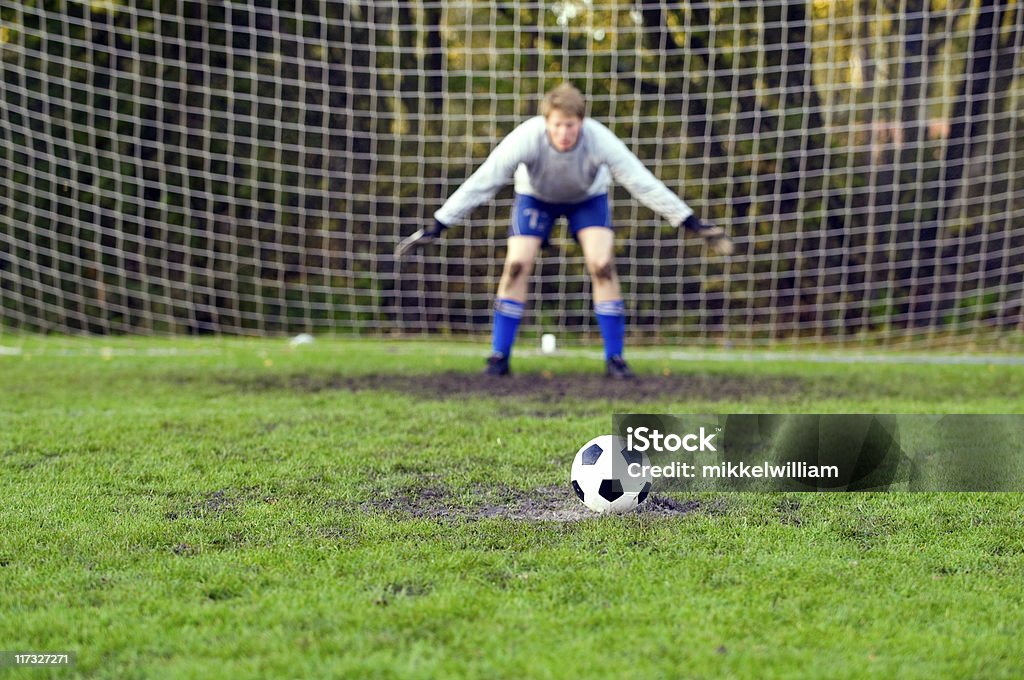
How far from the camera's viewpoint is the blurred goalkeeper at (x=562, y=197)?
609cm

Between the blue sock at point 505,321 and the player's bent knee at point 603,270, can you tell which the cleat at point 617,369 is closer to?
the player's bent knee at point 603,270

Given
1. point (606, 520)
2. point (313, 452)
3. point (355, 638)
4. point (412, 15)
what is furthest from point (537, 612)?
point (412, 15)

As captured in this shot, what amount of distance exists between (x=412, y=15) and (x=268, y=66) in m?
1.62

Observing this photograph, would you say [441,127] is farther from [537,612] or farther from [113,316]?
[537,612]

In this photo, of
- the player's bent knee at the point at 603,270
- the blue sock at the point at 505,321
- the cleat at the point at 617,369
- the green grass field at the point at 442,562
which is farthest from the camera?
the cleat at the point at 617,369

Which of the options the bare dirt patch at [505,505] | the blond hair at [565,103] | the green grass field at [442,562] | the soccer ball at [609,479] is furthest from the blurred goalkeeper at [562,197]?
the soccer ball at [609,479]

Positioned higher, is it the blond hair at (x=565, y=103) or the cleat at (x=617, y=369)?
the blond hair at (x=565, y=103)

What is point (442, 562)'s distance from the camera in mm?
2734

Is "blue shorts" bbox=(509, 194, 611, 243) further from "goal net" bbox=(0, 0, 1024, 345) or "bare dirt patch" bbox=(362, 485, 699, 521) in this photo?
"goal net" bbox=(0, 0, 1024, 345)

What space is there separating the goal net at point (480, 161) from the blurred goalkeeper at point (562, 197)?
143 inches

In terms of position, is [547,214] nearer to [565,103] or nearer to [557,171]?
[557,171]

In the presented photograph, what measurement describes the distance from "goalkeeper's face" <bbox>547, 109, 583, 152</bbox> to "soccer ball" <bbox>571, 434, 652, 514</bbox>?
9.87 feet

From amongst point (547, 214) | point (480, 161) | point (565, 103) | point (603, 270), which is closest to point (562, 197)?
point (547, 214)

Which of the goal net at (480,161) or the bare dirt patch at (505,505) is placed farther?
the goal net at (480,161)
